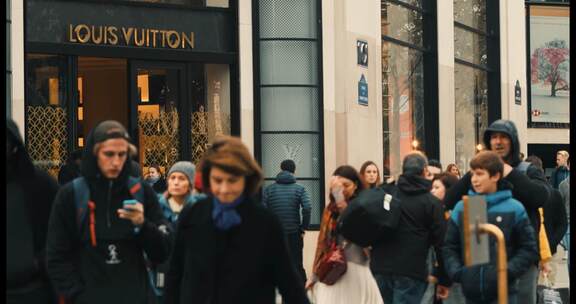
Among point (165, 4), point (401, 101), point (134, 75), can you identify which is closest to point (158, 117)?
point (134, 75)

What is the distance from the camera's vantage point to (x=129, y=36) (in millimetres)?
23531

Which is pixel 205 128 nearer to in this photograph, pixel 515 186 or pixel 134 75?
pixel 134 75

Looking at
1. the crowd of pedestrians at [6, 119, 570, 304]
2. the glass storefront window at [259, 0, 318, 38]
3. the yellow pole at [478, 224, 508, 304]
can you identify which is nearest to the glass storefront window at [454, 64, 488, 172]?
the glass storefront window at [259, 0, 318, 38]

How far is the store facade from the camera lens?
22.2 meters

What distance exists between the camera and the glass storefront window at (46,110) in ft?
72.1

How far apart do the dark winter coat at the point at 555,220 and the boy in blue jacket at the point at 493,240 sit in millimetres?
3437

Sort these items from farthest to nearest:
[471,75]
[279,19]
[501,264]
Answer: [471,75] → [279,19] → [501,264]

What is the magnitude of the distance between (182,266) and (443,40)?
2361 cm

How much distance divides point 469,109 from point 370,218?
2143 cm

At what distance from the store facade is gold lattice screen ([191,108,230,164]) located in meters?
0.02

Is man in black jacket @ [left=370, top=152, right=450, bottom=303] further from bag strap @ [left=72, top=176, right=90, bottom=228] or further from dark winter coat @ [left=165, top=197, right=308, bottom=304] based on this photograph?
dark winter coat @ [left=165, top=197, right=308, bottom=304]

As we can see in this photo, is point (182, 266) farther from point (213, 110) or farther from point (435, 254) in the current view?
point (213, 110)

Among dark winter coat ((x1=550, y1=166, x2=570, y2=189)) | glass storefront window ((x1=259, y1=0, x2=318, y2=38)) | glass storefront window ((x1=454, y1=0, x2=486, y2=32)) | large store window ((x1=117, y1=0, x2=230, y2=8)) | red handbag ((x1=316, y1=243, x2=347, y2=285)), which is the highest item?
glass storefront window ((x1=454, y1=0, x2=486, y2=32))

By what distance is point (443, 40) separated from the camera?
3138 cm
